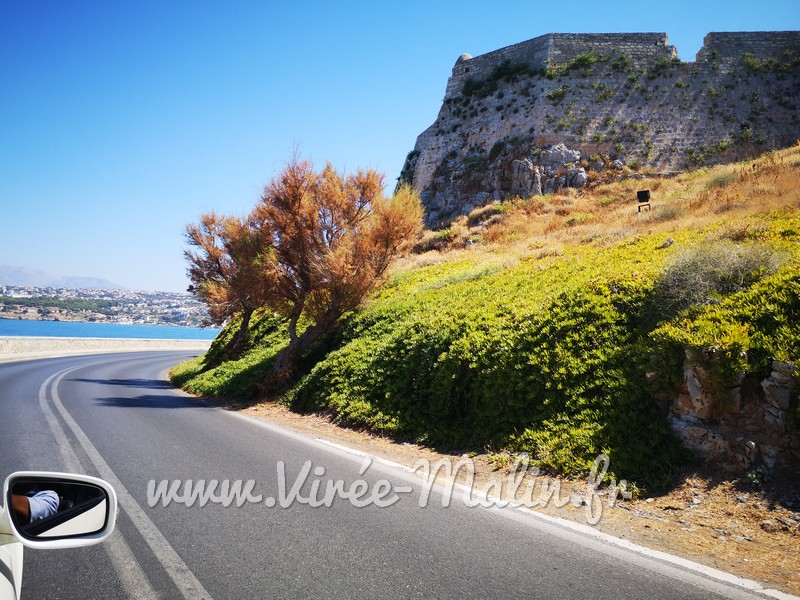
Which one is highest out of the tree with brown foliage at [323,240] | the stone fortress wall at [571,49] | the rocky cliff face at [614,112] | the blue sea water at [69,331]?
the stone fortress wall at [571,49]

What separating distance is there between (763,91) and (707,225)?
27858 mm

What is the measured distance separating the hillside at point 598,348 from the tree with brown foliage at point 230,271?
2.98m

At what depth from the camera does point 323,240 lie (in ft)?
48.4

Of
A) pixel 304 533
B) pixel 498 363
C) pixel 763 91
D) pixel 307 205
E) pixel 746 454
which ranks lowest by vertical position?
pixel 304 533

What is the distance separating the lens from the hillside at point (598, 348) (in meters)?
5.38

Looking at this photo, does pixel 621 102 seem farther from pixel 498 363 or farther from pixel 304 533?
pixel 304 533

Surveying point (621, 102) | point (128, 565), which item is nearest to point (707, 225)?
point (128, 565)

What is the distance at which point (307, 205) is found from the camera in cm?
1447

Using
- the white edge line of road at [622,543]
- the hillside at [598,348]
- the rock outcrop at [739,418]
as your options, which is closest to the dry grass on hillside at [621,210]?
the hillside at [598,348]

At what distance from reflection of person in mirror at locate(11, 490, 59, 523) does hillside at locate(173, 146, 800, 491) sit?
5.30 m

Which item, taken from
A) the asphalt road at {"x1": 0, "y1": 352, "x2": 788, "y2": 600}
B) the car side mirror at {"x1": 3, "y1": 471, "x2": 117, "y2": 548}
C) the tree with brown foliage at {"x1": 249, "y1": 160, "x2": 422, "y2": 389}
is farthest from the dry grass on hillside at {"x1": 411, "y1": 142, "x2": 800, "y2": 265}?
the car side mirror at {"x1": 3, "y1": 471, "x2": 117, "y2": 548}

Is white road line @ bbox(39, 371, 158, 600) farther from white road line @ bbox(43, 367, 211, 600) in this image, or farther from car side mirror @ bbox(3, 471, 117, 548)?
car side mirror @ bbox(3, 471, 117, 548)

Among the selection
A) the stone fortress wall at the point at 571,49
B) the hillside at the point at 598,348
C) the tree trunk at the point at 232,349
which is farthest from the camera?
the stone fortress wall at the point at 571,49

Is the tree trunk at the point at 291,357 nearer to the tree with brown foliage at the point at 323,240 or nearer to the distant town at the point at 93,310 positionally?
the tree with brown foliage at the point at 323,240
